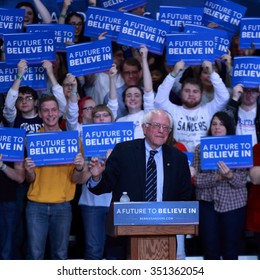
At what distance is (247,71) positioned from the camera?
8.87 m

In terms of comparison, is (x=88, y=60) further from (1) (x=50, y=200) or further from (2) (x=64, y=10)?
(1) (x=50, y=200)

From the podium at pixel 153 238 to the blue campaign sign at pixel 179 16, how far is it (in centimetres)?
376

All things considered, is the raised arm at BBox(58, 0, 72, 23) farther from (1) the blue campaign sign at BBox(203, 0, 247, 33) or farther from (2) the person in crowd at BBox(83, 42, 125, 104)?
(1) the blue campaign sign at BBox(203, 0, 247, 33)

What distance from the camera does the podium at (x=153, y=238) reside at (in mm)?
6090

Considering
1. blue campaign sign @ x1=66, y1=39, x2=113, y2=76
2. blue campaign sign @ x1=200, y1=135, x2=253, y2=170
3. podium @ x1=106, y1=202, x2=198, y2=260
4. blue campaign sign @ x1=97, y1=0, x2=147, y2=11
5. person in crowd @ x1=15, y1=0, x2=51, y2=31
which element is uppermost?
blue campaign sign @ x1=97, y1=0, x2=147, y2=11

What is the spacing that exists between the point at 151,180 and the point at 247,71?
7.70ft

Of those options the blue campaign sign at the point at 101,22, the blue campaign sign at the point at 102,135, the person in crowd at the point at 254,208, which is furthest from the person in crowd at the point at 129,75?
the person in crowd at the point at 254,208

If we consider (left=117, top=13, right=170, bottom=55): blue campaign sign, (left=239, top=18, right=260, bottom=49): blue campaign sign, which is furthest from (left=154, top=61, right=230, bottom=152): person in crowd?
(left=239, top=18, right=260, bottom=49): blue campaign sign

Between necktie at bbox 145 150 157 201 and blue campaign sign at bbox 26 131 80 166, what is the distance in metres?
1.36

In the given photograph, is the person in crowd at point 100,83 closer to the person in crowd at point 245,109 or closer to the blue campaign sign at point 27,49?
the blue campaign sign at point 27,49

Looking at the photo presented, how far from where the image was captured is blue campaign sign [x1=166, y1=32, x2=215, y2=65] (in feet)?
29.6

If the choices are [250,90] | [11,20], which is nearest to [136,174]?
[250,90]
